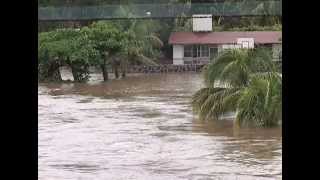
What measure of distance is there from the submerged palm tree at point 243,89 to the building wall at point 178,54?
2082 cm

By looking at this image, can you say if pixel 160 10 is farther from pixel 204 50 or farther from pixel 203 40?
pixel 204 50

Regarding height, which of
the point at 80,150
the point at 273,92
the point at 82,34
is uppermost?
the point at 82,34

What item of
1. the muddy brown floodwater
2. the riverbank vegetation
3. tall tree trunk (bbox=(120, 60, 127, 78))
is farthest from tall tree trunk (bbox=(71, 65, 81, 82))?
the muddy brown floodwater

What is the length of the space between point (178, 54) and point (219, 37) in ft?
8.48

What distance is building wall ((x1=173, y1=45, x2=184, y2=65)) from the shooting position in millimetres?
36803

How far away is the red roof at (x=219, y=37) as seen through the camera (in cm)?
3472

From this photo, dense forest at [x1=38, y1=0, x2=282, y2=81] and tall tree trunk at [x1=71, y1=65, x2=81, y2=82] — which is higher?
dense forest at [x1=38, y1=0, x2=282, y2=81]

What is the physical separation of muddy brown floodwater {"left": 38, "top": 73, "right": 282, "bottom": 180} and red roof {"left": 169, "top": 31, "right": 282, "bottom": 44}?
13.8 m

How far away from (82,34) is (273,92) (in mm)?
16998

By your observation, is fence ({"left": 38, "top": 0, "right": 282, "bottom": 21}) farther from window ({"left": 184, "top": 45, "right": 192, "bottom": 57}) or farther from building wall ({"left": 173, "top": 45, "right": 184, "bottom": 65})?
window ({"left": 184, "top": 45, "right": 192, "bottom": 57})

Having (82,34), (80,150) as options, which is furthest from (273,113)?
(82,34)
